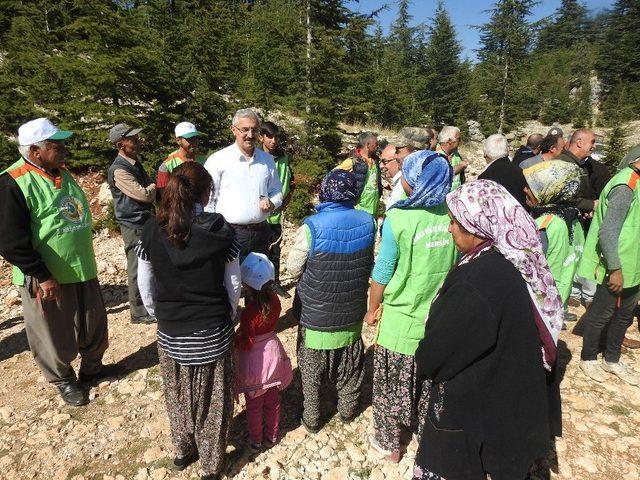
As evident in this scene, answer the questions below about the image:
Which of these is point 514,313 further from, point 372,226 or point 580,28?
point 580,28

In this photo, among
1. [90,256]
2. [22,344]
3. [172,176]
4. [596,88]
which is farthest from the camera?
[596,88]

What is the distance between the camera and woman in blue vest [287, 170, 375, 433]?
2.62 meters

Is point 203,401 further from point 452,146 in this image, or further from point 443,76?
point 443,76

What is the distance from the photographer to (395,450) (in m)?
2.83

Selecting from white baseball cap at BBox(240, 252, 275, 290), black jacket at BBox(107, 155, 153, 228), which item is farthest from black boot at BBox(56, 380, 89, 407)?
white baseball cap at BBox(240, 252, 275, 290)

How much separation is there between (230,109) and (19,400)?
937 cm

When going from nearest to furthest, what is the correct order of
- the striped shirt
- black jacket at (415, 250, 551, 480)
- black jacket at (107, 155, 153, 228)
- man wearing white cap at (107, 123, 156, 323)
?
black jacket at (415, 250, 551, 480) < the striped shirt < man wearing white cap at (107, 123, 156, 323) < black jacket at (107, 155, 153, 228)

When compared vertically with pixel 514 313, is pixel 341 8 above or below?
above

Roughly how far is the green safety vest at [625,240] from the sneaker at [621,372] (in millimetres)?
951

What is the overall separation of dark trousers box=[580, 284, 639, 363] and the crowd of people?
0.01 metres

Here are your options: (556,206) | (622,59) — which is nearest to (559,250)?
(556,206)

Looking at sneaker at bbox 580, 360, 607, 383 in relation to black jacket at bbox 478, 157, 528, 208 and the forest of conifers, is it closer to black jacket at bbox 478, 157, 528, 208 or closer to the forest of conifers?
black jacket at bbox 478, 157, 528, 208

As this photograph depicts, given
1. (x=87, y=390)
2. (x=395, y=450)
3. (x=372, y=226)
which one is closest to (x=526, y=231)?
(x=372, y=226)

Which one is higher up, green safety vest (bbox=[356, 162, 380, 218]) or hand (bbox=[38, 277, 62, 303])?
green safety vest (bbox=[356, 162, 380, 218])
